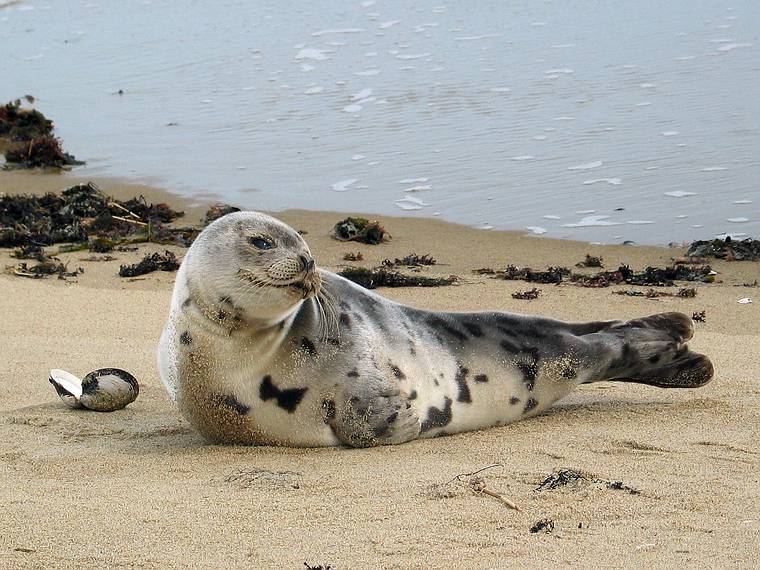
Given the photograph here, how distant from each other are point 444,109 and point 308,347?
29.6ft

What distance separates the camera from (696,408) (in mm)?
5121

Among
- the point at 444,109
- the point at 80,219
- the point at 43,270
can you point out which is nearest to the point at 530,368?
the point at 43,270

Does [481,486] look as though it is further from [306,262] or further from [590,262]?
[590,262]

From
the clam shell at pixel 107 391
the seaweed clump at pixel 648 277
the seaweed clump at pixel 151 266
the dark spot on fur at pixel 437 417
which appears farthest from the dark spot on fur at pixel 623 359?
the seaweed clump at pixel 151 266

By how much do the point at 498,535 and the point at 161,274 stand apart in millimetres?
5286

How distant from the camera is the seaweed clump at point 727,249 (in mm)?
8469

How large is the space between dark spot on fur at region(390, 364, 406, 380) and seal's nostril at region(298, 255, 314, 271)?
2.19 feet

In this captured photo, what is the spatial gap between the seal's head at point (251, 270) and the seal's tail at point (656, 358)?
149 cm

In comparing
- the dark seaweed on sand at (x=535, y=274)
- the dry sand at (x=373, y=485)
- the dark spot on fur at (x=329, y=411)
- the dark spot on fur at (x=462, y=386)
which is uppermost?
the dark seaweed on sand at (x=535, y=274)

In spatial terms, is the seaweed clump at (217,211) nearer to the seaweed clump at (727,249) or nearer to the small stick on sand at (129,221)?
the small stick on sand at (129,221)

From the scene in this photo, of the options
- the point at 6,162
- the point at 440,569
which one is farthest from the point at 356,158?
the point at 440,569

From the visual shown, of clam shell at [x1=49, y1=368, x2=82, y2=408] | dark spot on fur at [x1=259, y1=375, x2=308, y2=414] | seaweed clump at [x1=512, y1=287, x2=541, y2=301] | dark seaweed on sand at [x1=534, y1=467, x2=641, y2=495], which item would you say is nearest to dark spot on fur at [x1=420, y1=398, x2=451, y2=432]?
dark spot on fur at [x1=259, y1=375, x2=308, y2=414]

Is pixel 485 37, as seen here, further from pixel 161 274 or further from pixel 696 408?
pixel 696 408

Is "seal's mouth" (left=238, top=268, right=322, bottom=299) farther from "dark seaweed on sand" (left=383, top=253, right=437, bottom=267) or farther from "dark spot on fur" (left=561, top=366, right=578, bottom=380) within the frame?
"dark seaweed on sand" (left=383, top=253, right=437, bottom=267)
